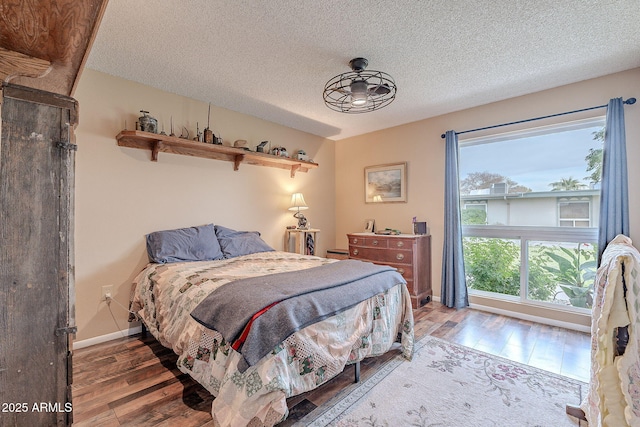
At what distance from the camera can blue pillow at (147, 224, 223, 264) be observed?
8.83ft

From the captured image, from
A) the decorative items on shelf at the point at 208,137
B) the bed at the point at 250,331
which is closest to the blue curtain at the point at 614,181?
the bed at the point at 250,331

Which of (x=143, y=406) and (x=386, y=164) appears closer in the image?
(x=143, y=406)

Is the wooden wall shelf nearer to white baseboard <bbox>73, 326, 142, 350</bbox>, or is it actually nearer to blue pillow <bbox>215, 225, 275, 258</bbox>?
blue pillow <bbox>215, 225, 275, 258</bbox>

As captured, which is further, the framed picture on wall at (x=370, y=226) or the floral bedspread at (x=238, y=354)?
the framed picture on wall at (x=370, y=226)

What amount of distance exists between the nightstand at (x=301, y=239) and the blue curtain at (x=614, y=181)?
10.0 feet

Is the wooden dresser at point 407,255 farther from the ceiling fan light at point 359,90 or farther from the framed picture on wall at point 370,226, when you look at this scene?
the ceiling fan light at point 359,90

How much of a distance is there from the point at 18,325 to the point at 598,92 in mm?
4318

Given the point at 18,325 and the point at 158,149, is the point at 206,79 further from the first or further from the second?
the point at 18,325

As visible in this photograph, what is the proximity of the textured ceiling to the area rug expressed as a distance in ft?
8.10

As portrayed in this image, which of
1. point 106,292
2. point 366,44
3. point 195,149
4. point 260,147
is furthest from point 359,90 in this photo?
point 106,292

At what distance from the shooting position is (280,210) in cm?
405

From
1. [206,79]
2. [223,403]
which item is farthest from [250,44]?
[223,403]

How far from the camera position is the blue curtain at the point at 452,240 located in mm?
3416

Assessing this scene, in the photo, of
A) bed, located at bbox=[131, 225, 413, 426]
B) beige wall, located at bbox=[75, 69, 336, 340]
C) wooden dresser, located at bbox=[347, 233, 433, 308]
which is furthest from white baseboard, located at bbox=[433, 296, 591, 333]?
beige wall, located at bbox=[75, 69, 336, 340]
